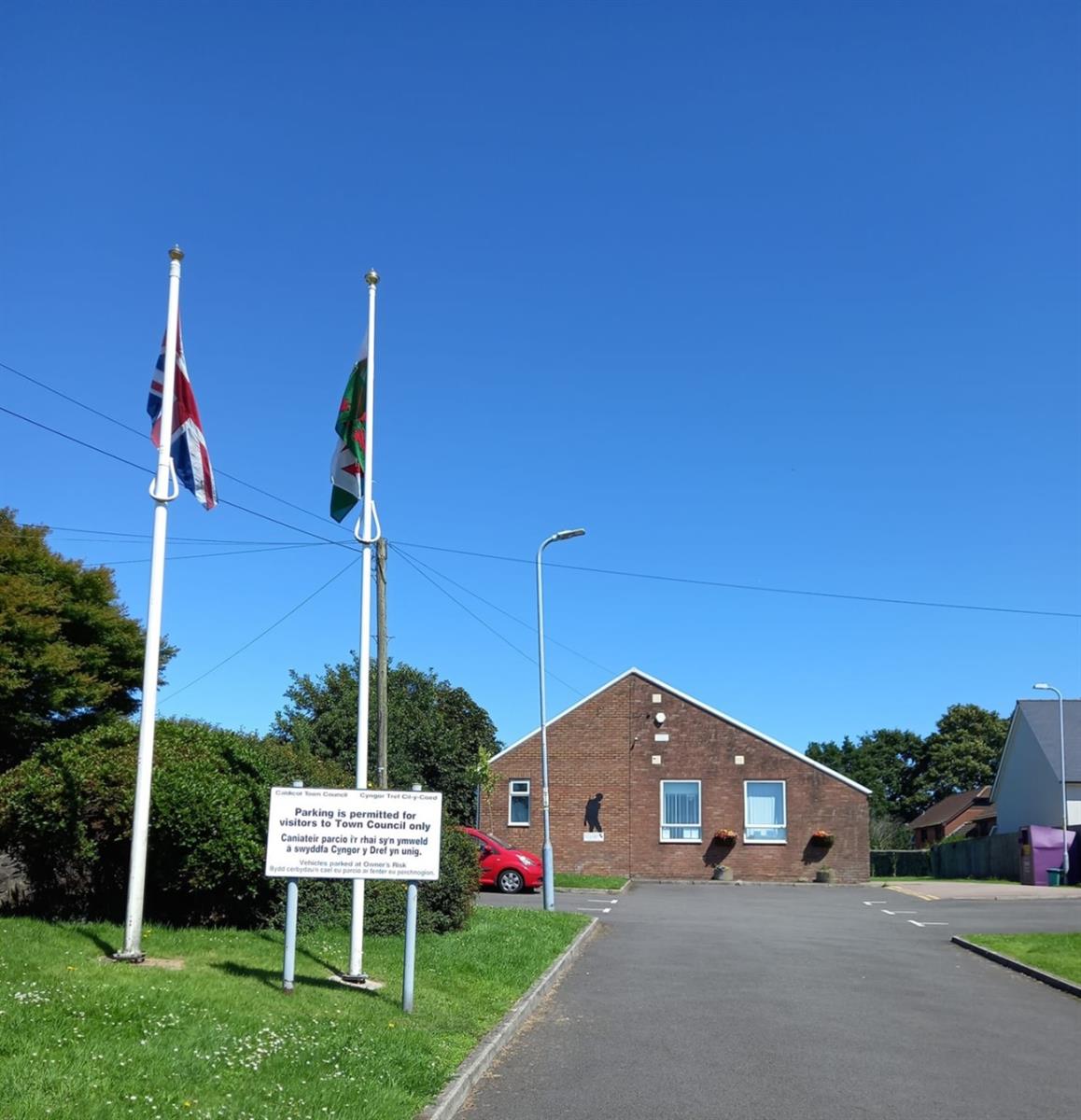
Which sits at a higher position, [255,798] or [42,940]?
[255,798]

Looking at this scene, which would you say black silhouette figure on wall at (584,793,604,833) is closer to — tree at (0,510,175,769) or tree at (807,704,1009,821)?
tree at (0,510,175,769)

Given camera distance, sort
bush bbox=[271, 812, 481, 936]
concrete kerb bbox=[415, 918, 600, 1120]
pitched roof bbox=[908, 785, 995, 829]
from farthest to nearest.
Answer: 1. pitched roof bbox=[908, 785, 995, 829]
2. bush bbox=[271, 812, 481, 936]
3. concrete kerb bbox=[415, 918, 600, 1120]

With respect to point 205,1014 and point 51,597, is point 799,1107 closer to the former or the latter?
point 205,1014

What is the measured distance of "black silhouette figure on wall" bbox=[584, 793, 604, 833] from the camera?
134 ft

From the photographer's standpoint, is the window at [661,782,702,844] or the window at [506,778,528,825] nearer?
the window at [661,782,702,844]

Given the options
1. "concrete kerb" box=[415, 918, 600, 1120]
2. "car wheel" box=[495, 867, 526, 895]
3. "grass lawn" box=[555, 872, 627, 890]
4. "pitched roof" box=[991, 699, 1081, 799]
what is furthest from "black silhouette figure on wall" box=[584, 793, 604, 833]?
"concrete kerb" box=[415, 918, 600, 1120]

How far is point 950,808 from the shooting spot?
79812 millimetres

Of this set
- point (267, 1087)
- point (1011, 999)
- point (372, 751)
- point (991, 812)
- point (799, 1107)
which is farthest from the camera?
point (991, 812)

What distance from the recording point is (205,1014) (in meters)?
8.75

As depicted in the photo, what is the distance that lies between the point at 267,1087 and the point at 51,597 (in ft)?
56.4

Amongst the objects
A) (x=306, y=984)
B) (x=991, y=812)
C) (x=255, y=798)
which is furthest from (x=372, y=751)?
(x=991, y=812)

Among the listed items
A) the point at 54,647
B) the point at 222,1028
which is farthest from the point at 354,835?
the point at 54,647

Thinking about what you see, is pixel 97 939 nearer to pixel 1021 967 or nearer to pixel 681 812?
pixel 1021 967

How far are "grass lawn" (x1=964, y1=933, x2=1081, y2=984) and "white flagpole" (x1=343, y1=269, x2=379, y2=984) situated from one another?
29.6 ft
